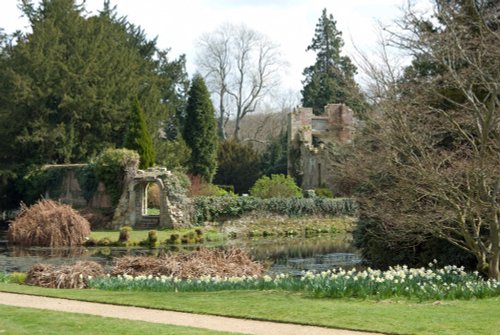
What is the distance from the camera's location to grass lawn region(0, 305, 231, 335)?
8102 mm

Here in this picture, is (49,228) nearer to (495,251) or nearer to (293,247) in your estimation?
(293,247)

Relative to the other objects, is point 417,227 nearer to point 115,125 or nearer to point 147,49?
point 115,125

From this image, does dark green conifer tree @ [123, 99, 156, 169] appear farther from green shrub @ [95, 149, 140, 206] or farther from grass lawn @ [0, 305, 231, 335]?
grass lawn @ [0, 305, 231, 335]

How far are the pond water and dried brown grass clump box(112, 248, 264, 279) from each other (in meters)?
1.55

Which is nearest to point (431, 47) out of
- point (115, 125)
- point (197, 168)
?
point (115, 125)

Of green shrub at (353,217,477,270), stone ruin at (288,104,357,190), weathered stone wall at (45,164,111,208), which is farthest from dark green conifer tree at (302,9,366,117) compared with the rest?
green shrub at (353,217,477,270)

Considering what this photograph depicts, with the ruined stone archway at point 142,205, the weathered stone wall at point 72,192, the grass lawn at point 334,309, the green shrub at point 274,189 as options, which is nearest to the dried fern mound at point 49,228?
the ruined stone archway at point 142,205

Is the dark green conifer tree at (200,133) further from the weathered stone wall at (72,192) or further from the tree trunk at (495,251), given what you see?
the tree trunk at (495,251)

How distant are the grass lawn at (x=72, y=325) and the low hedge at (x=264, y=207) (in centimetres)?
2381

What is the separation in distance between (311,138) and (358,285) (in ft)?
→ 130

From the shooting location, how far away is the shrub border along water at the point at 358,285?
11.0 m

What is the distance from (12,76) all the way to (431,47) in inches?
1223

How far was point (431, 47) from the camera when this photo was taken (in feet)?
41.2

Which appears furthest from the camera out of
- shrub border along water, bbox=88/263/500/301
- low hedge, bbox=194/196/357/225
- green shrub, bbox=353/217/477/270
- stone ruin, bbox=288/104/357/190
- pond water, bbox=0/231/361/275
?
stone ruin, bbox=288/104/357/190
